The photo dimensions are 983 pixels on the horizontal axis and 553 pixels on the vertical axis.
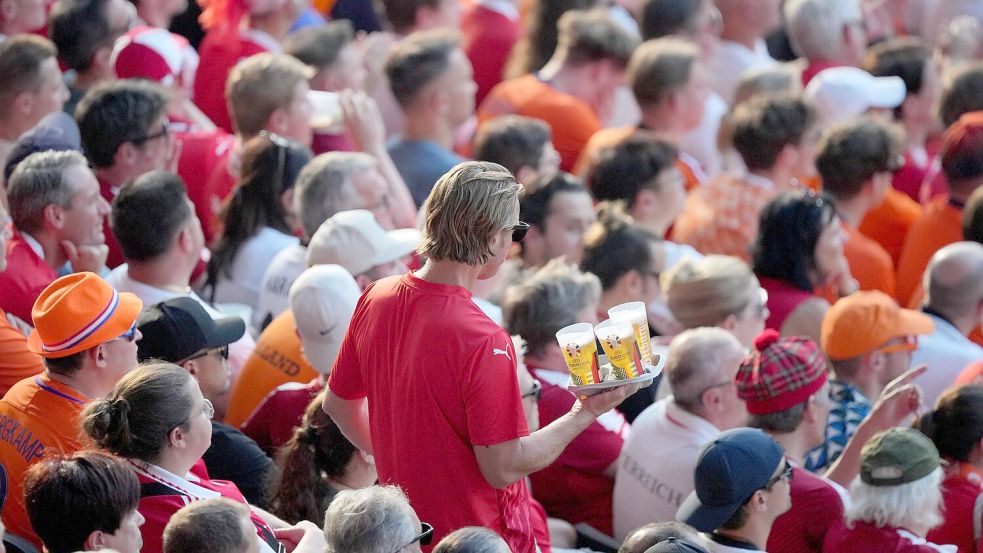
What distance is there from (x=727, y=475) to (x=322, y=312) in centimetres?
148

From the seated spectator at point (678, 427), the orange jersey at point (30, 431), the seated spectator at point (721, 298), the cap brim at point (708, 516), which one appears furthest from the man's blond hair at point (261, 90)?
the cap brim at point (708, 516)

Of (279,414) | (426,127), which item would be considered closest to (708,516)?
(279,414)

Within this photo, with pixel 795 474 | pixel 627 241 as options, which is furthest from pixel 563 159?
pixel 795 474

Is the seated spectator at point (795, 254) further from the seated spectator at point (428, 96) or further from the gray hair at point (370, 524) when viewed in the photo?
the gray hair at point (370, 524)

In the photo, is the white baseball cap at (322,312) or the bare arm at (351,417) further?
the white baseball cap at (322,312)

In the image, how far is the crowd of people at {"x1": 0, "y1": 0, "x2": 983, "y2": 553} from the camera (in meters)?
3.70

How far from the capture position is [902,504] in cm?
461

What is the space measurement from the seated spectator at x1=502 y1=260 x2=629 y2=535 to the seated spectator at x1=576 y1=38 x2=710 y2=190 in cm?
245

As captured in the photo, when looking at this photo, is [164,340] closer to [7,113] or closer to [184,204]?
[184,204]

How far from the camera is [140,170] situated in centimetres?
630

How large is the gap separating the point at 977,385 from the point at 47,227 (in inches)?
139

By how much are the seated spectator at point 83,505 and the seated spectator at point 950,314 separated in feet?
12.6

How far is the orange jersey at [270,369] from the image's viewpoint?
5262mm

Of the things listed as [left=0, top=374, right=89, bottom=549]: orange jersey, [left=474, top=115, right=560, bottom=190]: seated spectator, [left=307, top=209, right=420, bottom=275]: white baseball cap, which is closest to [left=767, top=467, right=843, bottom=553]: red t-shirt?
[left=307, top=209, right=420, bottom=275]: white baseball cap
